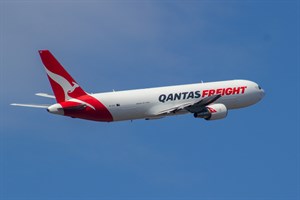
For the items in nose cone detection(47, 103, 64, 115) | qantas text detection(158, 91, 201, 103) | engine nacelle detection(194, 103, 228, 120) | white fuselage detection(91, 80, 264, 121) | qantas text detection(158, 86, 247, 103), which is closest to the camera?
nose cone detection(47, 103, 64, 115)

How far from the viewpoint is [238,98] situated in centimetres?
10588

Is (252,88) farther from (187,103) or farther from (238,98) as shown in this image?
(187,103)

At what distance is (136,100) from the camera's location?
98.0 meters

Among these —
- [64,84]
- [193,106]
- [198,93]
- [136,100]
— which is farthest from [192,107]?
[64,84]

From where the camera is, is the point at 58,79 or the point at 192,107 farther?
the point at 192,107

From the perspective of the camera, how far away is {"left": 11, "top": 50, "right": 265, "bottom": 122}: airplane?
9581 cm

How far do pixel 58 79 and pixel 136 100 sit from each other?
9.89 m

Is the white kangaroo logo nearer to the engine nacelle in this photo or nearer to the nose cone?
the nose cone

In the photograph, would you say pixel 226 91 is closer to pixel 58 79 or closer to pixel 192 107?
pixel 192 107

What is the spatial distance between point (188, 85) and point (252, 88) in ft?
35.2

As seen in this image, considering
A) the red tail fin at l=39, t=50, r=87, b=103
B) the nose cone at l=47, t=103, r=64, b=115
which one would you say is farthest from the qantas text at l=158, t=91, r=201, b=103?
the nose cone at l=47, t=103, r=64, b=115

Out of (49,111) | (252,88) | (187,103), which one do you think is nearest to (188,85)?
(187,103)

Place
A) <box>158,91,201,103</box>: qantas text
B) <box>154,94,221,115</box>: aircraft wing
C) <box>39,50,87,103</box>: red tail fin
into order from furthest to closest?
<box>158,91,201,103</box>: qantas text, <box>154,94,221,115</box>: aircraft wing, <box>39,50,87,103</box>: red tail fin

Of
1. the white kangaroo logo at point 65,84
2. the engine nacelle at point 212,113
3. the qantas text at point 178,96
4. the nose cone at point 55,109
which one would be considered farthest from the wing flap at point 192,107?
the nose cone at point 55,109
